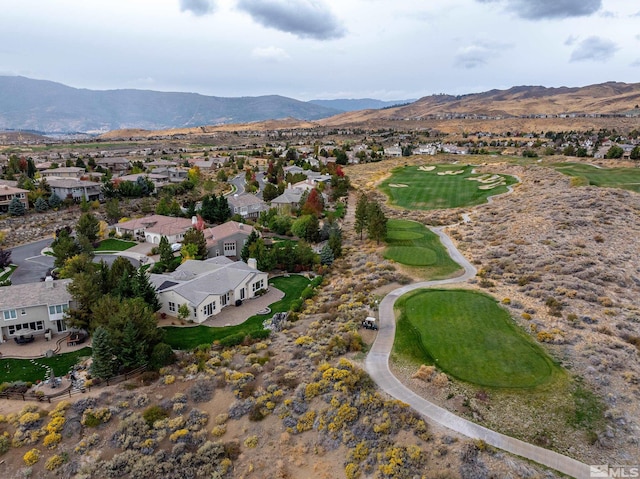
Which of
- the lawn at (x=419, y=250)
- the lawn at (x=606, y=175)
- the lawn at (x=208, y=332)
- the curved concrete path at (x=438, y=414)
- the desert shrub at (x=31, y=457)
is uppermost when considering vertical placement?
the lawn at (x=606, y=175)

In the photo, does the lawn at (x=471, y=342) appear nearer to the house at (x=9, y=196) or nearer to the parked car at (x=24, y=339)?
the parked car at (x=24, y=339)

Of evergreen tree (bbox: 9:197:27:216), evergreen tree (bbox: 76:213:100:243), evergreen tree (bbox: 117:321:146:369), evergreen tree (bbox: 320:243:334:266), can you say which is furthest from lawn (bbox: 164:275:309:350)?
evergreen tree (bbox: 9:197:27:216)

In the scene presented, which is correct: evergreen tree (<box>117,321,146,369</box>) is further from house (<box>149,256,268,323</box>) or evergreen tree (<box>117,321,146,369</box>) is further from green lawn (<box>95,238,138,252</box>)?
green lawn (<box>95,238,138,252</box>)

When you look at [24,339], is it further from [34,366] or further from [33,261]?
[33,261]

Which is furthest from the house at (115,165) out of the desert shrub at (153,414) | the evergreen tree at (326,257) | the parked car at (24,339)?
the desert shrub at (153,414)

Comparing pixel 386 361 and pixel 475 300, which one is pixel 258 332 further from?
pixel 475 300

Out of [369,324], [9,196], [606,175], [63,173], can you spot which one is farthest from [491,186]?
[63,173]
